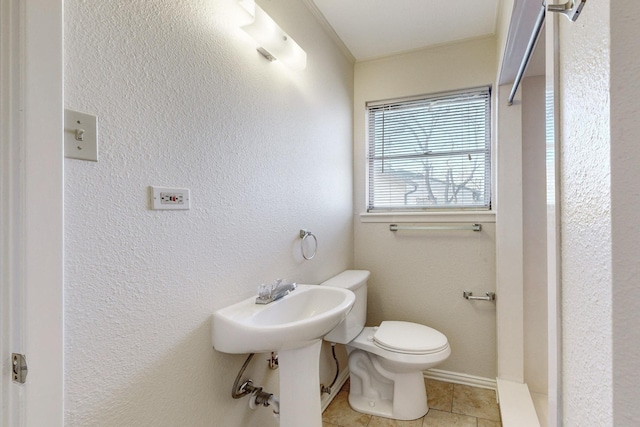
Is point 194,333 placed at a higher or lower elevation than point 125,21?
lower

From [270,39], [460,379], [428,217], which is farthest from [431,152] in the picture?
[460,379]


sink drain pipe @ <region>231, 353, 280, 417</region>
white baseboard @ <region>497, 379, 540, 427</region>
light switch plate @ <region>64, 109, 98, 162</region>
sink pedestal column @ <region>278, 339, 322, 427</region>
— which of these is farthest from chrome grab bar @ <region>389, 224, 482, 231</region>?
light switch plate @ <region>64, 109, 98, 162</region>

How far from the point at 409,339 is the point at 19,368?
5.73 ft

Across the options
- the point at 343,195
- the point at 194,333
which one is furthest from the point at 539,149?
the point at 194,333

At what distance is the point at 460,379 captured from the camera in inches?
86.6

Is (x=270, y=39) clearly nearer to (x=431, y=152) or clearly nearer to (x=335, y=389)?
Result: (x=431, y=152)

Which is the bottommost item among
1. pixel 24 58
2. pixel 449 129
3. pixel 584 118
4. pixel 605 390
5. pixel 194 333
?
pixel 194 333

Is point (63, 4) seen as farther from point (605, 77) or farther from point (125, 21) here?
point (605, 77)

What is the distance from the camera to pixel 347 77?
2389 mm

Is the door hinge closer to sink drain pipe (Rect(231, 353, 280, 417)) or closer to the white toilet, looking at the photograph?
sink drain pipe (Rect(231, 353, 280, 417))

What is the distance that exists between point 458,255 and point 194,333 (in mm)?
1815

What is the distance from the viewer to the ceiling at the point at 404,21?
1.84m

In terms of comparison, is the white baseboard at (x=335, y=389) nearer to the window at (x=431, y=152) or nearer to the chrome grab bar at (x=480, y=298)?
the chrome grab bar at (x=480, y=298)

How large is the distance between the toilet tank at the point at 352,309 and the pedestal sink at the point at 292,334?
0.39m
